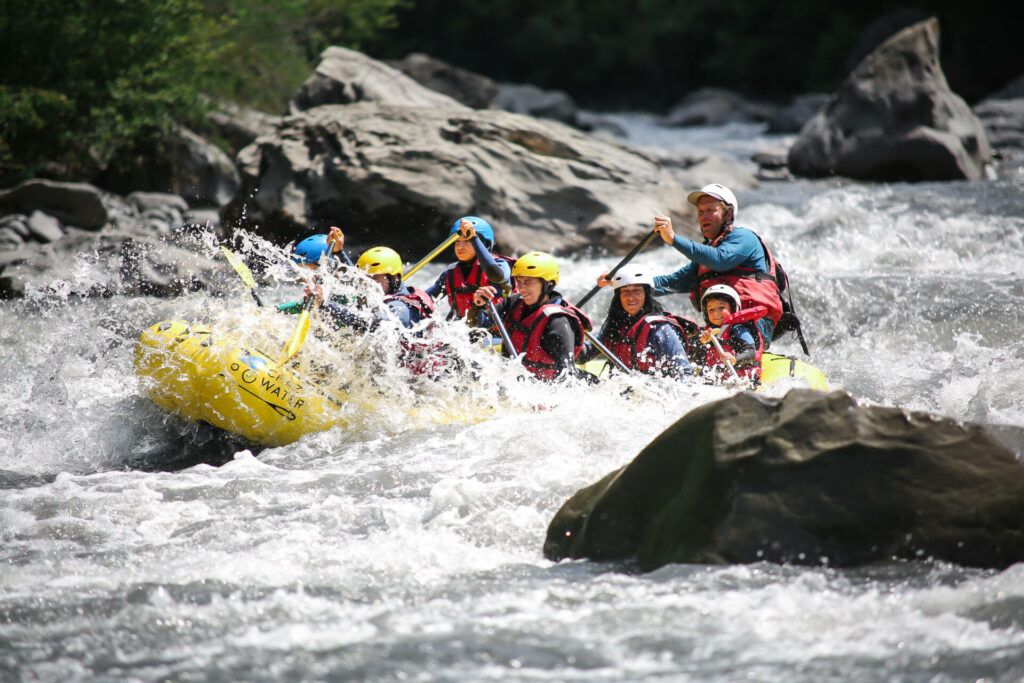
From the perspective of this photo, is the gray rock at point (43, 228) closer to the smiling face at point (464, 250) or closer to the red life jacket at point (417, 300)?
the smiling face at point (464, 250)

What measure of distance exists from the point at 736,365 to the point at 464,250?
2.21 metres

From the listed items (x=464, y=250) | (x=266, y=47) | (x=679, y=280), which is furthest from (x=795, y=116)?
(x=464, y=250)

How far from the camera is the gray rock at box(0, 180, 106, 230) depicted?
10898mm

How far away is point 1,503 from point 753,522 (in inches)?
151

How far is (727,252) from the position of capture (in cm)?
586

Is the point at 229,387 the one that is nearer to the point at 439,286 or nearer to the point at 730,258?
the point at 439,286

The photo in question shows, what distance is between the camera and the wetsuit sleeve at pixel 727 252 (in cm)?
582

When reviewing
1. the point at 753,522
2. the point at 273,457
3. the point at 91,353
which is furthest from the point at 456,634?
the point at 91,353

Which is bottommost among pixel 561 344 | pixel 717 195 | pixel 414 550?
pixel 414 550

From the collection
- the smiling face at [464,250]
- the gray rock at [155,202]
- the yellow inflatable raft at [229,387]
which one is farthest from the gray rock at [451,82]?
the yellow inflatable raft at [229,387]

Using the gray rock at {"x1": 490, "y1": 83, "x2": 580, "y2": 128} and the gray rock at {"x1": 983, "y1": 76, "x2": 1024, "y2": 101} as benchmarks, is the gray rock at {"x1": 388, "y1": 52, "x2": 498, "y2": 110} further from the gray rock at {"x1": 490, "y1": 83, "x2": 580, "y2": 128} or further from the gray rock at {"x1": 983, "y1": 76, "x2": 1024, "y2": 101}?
the gray rock at {"x1": 983, "y1": 76, "x2": 1024, "y2": 101}

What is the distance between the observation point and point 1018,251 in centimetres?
930

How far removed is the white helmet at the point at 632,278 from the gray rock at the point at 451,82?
Result: 1245 cm

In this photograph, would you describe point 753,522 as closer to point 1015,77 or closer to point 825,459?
point 825,459
